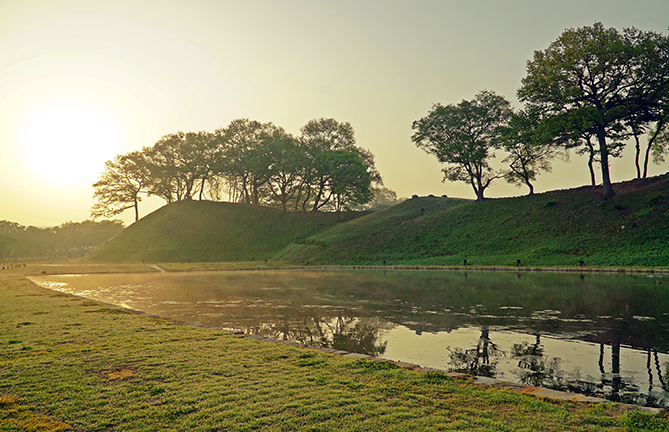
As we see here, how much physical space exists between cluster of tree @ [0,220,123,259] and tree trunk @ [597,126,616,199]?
5618 inches

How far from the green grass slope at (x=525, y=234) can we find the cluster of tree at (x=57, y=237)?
113994 mm

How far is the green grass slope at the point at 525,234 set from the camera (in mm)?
34531

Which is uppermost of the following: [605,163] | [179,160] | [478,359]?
[179,160]

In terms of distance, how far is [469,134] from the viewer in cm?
6062

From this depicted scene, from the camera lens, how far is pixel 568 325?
12.0 m

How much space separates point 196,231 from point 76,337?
70672 millimetres

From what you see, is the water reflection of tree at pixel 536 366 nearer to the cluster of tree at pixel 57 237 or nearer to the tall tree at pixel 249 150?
the tall tree at pixel 249 150

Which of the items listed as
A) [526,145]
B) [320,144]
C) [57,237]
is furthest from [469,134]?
[57,237]

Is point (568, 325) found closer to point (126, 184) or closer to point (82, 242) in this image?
point (126, 184)

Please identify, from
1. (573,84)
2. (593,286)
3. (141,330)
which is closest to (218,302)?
(141,330)

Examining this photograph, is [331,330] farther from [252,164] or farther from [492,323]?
[252,164]

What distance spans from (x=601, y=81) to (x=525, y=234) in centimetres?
1846

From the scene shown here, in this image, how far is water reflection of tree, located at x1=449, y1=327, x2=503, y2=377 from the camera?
8.05 m

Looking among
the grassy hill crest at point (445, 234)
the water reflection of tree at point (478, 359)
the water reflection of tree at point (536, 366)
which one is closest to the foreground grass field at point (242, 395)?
the water reflection of tree at point (478, 359)
